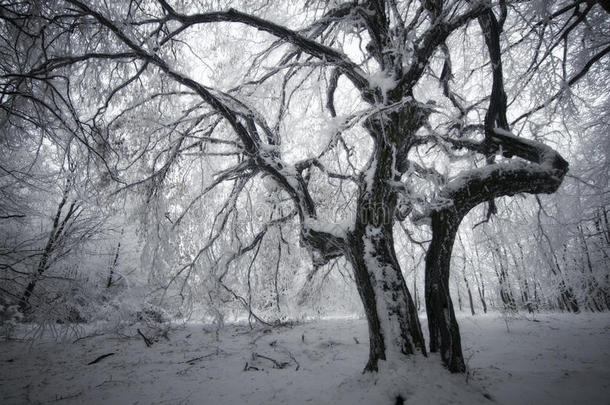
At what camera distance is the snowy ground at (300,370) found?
9.27 ft

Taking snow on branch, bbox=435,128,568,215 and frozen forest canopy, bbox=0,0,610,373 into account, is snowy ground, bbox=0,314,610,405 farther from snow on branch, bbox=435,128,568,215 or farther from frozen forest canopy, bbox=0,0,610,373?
snow on branch, bbox=435,128,568,215

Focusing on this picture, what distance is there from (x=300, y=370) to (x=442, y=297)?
229 centimetres

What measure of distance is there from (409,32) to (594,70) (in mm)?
6015

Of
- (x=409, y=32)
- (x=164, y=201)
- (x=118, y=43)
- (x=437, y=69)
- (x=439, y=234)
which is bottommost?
(x=439, y=234)

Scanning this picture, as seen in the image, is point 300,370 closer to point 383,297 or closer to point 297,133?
point 383,297

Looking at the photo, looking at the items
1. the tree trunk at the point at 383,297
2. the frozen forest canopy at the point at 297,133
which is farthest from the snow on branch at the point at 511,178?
the tree trunk at the point at 383,297

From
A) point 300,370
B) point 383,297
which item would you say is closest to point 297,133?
point 383,297

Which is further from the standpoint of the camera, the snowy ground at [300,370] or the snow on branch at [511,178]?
the snow on branch at [511,178]

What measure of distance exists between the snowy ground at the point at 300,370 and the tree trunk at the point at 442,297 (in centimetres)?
22

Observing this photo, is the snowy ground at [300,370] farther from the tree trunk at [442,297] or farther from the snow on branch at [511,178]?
the snow on branch at [511,178]

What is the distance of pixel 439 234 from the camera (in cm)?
335

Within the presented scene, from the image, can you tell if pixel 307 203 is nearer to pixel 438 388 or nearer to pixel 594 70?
pixel 438 388

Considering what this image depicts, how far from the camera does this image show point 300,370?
13.5 feet

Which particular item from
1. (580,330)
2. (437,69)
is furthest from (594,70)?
(580,330)
